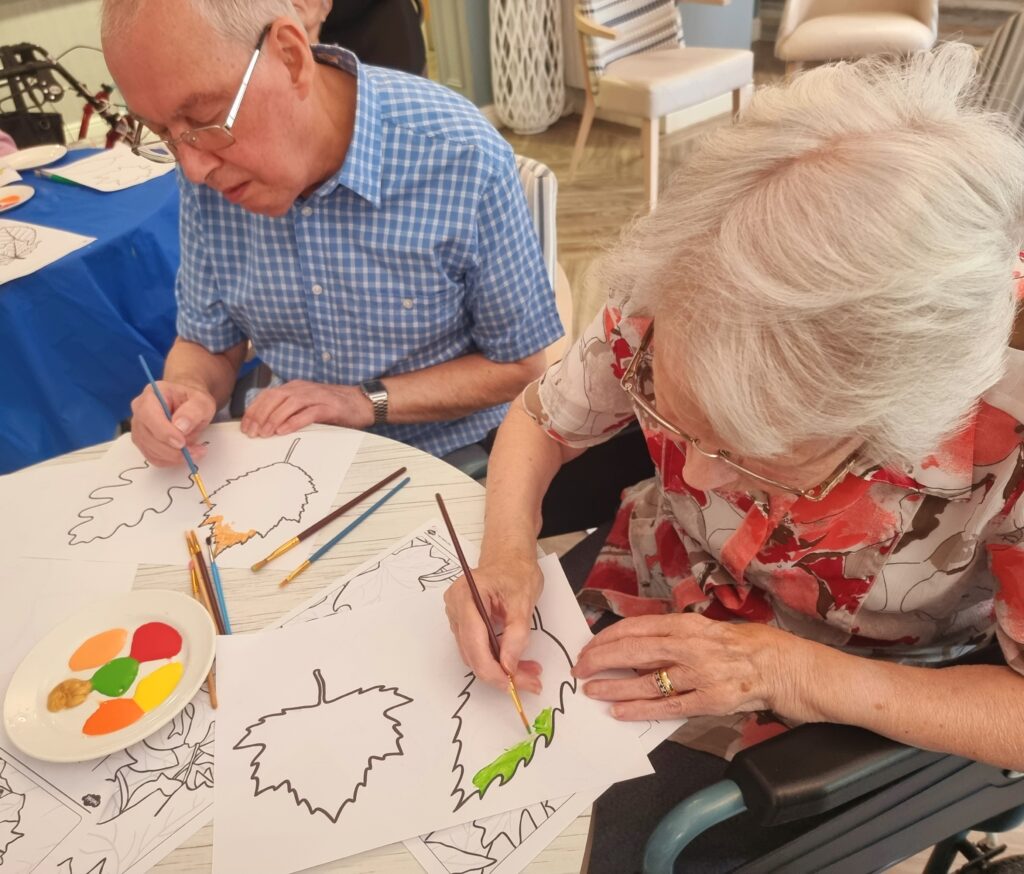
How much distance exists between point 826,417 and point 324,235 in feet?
2.94

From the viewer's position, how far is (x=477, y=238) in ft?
4.01

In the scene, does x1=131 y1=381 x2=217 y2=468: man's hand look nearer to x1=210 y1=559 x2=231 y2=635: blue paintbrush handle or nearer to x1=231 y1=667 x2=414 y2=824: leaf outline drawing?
x1=210 y1=559 x2=231 y2=635: blue paintbrush handle

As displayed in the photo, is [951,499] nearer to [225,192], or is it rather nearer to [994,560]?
[994,560]

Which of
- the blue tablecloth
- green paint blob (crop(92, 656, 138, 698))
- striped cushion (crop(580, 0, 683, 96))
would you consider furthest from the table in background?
striped cushion (crop(580, 0, 683, 96))

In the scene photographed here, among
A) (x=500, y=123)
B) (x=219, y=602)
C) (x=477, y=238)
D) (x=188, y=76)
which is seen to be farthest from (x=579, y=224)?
(x=219, y=602)

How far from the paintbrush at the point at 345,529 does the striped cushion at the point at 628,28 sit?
3195 millimetres

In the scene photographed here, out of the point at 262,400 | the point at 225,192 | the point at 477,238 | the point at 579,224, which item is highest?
the point at 225,192

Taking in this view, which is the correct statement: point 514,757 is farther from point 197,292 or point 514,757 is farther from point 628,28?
point 628,28

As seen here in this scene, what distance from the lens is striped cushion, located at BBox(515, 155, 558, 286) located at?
4.89 feet

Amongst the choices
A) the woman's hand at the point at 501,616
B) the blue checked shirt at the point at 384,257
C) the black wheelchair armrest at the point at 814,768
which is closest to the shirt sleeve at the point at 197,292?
the blue checked shirt at the point at 384,257

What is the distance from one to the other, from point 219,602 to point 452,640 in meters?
0.28

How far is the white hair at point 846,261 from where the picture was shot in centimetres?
53

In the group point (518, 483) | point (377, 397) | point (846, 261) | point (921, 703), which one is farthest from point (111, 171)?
point (921, 703)

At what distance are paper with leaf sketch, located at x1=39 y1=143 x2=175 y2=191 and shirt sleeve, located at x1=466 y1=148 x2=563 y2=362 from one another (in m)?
1.18
